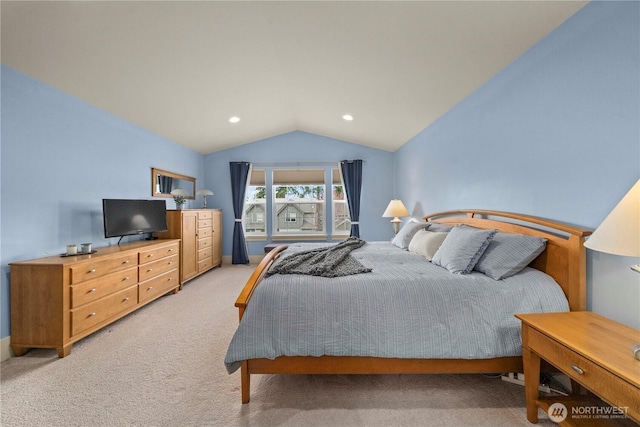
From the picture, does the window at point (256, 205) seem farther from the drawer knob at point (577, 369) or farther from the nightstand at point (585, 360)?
the drawer knob at point (577, 369)

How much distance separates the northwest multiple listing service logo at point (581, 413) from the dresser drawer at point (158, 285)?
3566mm

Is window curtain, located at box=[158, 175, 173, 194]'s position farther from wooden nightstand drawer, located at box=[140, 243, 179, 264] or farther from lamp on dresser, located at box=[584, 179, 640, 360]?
lamp on dresser, located at box=[584, 179, 640, 360]

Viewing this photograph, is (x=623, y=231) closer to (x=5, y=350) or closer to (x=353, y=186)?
(x=5, y=350)

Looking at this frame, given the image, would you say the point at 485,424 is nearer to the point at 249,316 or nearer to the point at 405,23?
the point at 249,316

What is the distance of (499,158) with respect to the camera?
241 cm

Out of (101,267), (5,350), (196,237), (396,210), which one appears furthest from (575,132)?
(196,237)

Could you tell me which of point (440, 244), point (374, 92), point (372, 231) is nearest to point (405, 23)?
point (374, 92)

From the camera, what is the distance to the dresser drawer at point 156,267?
10.0ft

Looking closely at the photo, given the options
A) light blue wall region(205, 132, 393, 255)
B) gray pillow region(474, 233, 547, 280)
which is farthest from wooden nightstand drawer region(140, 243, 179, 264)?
gray pillow region(474, 233, 547, 280)

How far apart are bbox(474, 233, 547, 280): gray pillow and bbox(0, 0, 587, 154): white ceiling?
4.79ft

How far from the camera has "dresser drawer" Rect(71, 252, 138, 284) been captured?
2.25 m

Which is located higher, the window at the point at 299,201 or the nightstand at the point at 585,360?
the window at the point at 299,201

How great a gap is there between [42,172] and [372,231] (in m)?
4.80

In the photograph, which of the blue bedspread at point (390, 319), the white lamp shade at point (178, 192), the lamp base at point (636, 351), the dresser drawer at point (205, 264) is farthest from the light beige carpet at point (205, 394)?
the white lamp shade at point (178, 192)
